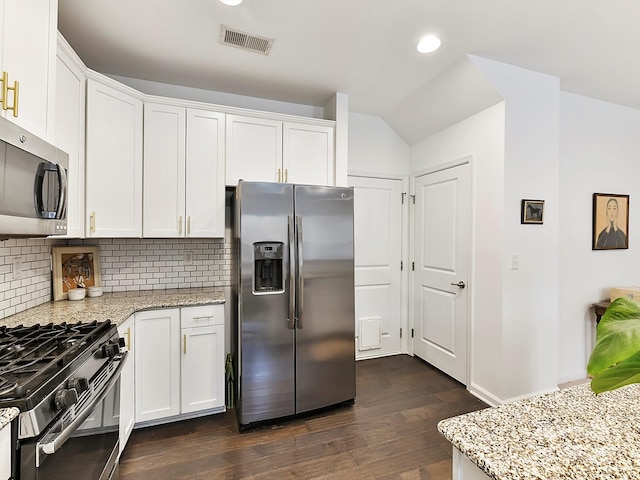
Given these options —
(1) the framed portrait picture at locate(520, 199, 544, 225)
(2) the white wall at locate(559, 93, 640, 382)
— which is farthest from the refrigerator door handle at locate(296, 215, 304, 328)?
(2) the white wall at locate(559, 93, 640, 382)

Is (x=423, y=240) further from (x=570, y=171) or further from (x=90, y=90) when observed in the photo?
(x=90, y=90)

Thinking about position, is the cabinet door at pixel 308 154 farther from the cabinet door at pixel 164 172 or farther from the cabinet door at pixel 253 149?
the cabinet door at pixel 164 172

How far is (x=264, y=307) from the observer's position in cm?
229

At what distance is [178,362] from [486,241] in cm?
258

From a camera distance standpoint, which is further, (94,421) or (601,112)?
(601,112)

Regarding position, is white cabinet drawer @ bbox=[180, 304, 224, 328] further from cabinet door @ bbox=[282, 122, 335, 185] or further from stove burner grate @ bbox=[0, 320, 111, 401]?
cabinet door @ bbox=[282, 122, 335, 185]

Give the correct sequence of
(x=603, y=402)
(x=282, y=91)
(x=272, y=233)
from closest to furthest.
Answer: (x=603, y=402), (x=272, y=233), (x=282, y=91)

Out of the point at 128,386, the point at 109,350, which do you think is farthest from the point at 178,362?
the point at 109,350

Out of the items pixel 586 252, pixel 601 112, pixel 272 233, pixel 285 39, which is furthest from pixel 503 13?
pixel 586 252

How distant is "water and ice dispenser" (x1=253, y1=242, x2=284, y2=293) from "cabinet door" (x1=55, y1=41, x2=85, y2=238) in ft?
3.68

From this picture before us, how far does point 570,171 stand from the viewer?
3045 millimetres

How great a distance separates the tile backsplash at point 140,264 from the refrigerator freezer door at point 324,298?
954 mm

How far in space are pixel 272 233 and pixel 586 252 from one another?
304 cm

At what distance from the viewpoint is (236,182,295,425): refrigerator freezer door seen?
2.25 metres
